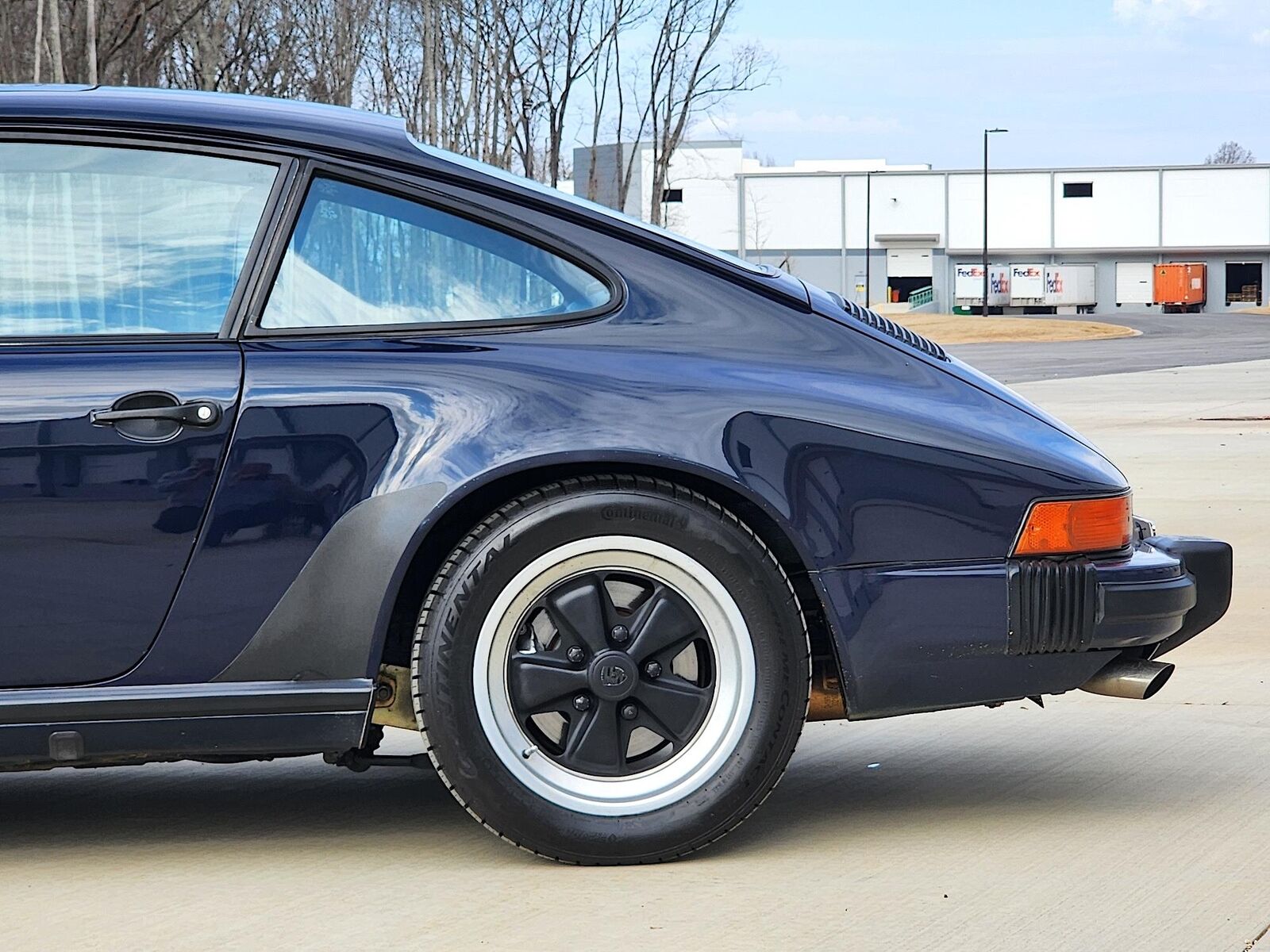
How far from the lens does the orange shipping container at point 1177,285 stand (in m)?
81.5

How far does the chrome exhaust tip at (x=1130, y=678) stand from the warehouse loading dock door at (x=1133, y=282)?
85.5m

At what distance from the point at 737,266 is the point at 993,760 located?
1.55m

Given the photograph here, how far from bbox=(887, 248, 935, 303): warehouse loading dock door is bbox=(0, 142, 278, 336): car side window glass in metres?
86.5

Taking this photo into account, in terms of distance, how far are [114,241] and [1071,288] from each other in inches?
3288

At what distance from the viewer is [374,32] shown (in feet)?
118

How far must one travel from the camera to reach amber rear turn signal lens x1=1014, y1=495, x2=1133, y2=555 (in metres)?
3.43

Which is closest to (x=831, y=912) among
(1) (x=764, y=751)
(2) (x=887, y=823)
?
(1) (x=764, y=751)

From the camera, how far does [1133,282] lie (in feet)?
282

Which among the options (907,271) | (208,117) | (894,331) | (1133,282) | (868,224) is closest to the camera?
(208,117)

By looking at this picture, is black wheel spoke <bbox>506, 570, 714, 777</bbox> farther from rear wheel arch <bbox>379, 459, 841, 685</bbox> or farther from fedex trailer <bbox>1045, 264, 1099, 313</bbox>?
fedex trailer <bbox>1045, 264, 1099, 313</bbox>

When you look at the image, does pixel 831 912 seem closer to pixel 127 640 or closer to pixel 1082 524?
pixel 1082 524

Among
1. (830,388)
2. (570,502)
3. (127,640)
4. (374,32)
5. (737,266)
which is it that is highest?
(374,32)

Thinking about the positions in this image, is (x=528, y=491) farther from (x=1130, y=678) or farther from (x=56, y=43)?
(x=56, y=43)

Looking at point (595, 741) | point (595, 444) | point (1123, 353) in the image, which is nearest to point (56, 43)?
point (595, 444)
